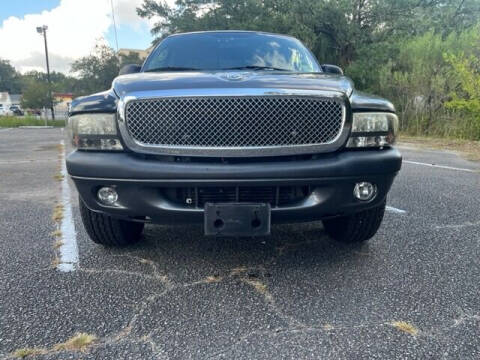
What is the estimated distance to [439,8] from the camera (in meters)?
22.4

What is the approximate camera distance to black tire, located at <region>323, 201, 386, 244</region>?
2486 mm

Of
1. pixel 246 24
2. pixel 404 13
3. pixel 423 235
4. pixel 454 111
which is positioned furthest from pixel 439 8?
pixel 423 235

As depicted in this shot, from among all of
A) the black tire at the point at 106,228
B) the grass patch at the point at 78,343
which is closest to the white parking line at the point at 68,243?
the black tire at the point at 106,228

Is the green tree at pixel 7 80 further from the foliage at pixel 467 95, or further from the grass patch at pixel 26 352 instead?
the grass patch at pixel 26 352

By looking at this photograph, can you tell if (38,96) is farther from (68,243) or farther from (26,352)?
(26,352)

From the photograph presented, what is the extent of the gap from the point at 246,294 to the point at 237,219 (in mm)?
430

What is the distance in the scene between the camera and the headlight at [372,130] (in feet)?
7.00

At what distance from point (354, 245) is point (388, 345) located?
1.16 meters

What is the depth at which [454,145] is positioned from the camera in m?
10.0

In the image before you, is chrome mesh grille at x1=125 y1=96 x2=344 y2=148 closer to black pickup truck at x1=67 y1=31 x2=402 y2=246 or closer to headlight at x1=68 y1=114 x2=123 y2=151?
black pickup truck at x1=67 y1=31 x2=402 y2=246

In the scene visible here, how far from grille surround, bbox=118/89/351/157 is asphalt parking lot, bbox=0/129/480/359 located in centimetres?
77

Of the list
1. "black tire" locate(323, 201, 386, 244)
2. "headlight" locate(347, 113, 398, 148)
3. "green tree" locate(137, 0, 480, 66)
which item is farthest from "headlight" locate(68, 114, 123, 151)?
"green tree" locate(137, 0, 480, 66)

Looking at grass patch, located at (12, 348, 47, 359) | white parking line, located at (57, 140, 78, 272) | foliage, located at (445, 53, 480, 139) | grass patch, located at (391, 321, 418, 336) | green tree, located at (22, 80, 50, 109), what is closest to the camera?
grass patch, located at (12, 348, 47, 359)

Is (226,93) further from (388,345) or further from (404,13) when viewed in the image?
(404,13)
